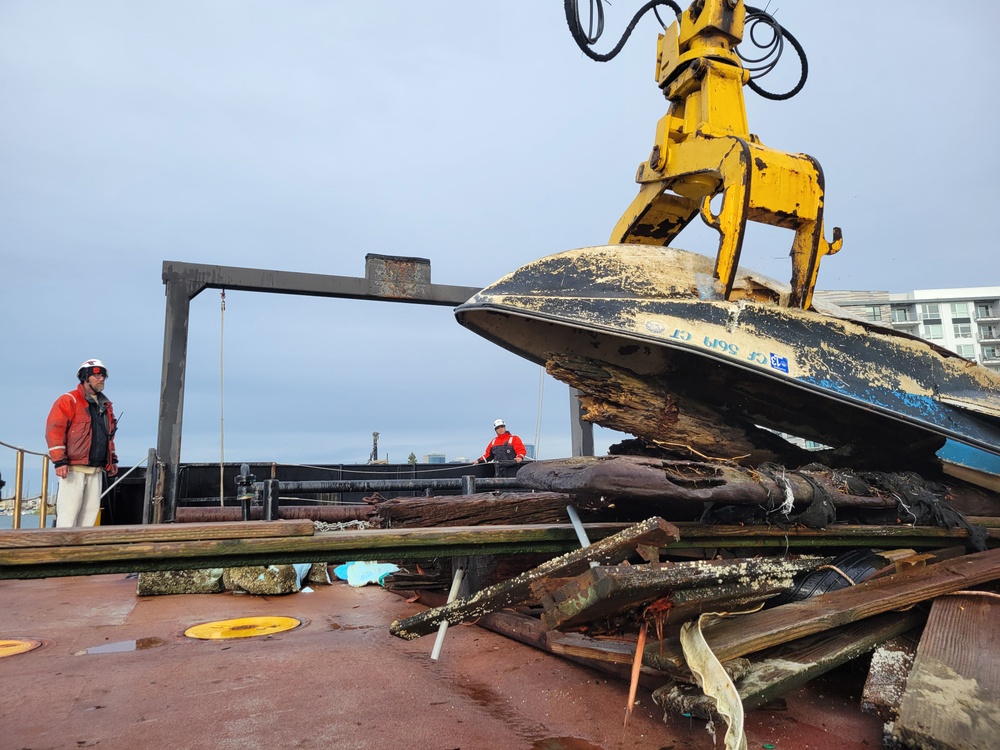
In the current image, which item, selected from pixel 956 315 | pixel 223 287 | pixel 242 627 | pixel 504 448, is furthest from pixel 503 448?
pixel 956 315

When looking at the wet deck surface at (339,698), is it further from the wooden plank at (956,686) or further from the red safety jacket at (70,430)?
the red safety jacket at (70,430)

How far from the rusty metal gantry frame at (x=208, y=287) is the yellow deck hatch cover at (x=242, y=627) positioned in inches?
94.9

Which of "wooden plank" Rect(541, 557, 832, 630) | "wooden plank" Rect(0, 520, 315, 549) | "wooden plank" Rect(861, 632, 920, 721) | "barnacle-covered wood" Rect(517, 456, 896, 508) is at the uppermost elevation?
"barnacle-covered wood" Rect(517, 456, 896, 508)

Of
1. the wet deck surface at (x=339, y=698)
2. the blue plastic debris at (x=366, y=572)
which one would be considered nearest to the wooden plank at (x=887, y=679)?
the wet deck surface at (x=339, y=698)

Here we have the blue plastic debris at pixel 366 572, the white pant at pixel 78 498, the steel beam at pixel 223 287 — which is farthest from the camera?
the steel beam at pixel 223 287

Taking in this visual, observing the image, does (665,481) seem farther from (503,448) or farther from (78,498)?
(503,448)

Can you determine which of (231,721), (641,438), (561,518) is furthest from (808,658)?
(231,721)

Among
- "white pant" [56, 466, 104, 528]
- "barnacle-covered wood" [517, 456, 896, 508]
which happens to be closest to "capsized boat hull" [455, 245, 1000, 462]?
"barnacle-covered wood" [517, 456, 896, 508]

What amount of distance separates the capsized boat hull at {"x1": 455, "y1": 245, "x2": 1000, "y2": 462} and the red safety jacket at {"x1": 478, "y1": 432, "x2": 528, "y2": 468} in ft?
23.4

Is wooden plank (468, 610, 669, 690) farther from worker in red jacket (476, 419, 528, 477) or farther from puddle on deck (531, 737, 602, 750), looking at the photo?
worker in red jacket (476, 419, 528, 477)

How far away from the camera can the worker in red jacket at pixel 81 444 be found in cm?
598

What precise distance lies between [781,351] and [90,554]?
3.43 metres

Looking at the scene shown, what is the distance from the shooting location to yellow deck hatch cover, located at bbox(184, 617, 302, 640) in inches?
152

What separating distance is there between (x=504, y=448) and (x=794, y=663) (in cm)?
918
